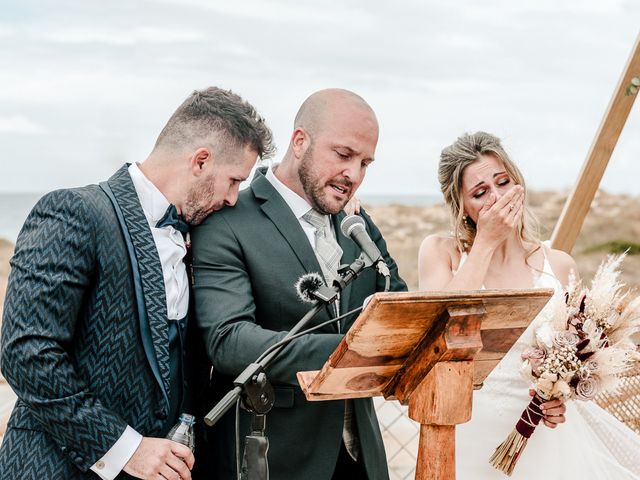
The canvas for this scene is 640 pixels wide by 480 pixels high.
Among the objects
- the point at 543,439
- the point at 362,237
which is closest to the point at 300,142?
the point at 362,237

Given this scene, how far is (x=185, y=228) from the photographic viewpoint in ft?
8.77

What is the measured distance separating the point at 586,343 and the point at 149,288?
173cm

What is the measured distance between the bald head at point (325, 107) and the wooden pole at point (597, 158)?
1.75m

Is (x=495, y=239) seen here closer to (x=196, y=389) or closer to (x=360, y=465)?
(x=360, y=465)

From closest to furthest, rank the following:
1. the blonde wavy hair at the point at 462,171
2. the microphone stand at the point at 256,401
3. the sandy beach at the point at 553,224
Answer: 1. the microphone stand at the point at 256,401
2. the blonde wavy hair at the point at 462,171
3. the sandy beach at the point at 553,224

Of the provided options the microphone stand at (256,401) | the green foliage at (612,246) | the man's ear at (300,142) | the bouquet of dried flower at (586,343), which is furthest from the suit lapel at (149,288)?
the green foliage at (612,246)

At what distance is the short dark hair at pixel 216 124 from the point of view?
266cm

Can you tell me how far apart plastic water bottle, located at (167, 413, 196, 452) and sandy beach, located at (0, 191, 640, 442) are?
1899 cm

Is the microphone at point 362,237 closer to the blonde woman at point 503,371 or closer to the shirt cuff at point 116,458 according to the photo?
the shirt cuff at point 116,458

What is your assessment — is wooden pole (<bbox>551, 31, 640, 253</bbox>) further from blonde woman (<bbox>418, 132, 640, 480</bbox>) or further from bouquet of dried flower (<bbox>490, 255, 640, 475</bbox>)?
bouquet of dried flower (<bbox>490, 255, 640, 475</bbox>)

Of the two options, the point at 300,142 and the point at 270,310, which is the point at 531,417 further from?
the point at 300,142

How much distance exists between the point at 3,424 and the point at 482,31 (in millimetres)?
13138

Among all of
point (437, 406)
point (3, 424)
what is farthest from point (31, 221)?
point (3, 424)

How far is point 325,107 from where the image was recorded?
3.00m
